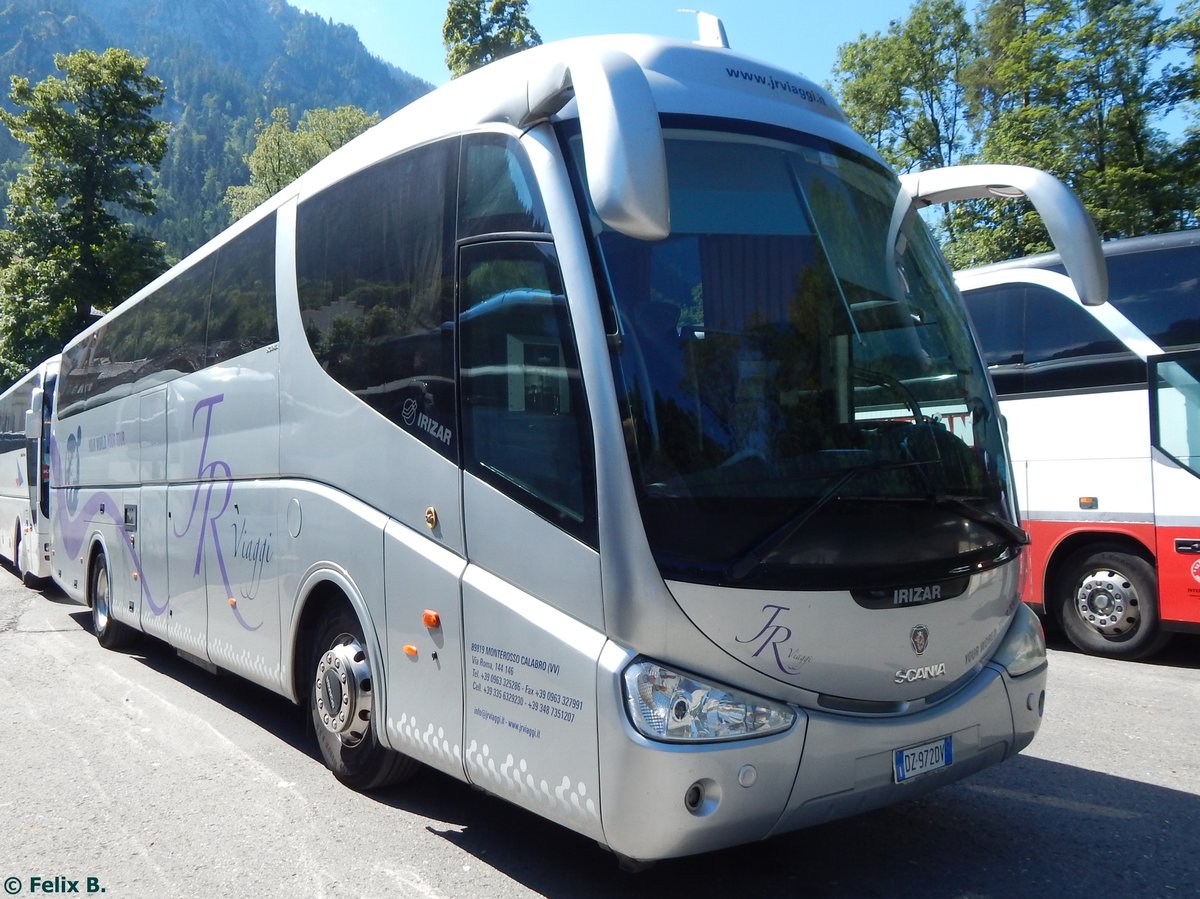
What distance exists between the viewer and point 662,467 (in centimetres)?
358

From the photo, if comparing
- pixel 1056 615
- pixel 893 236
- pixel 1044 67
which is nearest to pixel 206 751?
pixel 893 236

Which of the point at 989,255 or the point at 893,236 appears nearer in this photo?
the point at 893,236

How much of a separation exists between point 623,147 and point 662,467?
107 cm

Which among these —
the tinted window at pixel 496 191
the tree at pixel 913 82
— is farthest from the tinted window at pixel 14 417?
the tree at pixel 913 82

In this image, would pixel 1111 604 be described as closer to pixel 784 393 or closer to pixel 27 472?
pixel 784 393

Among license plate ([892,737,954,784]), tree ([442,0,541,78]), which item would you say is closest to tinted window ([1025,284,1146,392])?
license plate ([892,737,954,784])

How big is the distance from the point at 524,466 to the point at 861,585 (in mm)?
1302

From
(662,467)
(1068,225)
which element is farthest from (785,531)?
(1068,225)

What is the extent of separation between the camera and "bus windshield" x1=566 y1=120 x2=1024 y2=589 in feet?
11.8

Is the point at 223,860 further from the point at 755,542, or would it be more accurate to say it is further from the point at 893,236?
the point at 893,236

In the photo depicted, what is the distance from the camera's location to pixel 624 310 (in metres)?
3.73

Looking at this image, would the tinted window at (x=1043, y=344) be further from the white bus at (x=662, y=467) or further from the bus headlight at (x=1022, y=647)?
the bus headlight at (x=1022, y=647)

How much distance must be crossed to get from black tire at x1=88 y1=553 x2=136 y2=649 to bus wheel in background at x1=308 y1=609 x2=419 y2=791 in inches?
219

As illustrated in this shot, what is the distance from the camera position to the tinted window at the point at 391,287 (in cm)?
458
